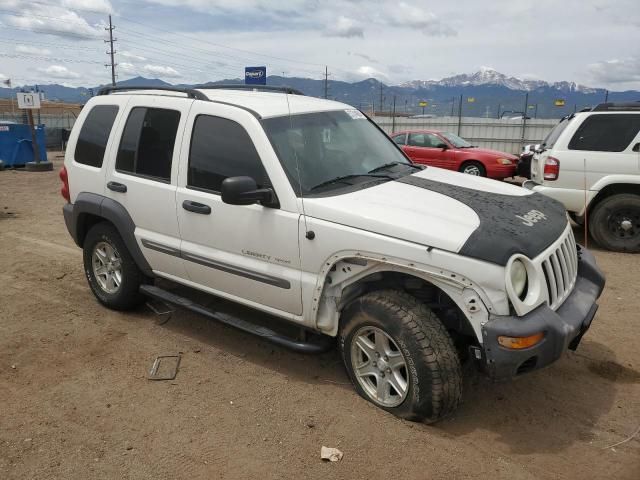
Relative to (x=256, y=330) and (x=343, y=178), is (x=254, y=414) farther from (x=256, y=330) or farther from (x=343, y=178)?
(x=343, y=178)

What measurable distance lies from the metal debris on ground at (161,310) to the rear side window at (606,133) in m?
5.91

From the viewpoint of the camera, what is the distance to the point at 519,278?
116 inches

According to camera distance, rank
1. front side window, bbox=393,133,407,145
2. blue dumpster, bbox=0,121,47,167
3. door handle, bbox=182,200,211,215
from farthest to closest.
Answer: blue dumpster, bbox=0,121,47,167 < front side window, bbox=393,133,407,145 < door handle, bbox=182,200,211,215

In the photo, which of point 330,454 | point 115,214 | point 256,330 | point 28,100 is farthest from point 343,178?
point 28,100

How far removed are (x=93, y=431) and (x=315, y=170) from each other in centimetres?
218

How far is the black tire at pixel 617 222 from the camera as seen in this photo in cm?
729

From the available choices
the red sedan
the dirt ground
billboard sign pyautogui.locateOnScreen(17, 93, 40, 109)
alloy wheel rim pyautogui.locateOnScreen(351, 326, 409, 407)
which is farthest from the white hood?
billboard sign pyautogui.locateOnScreen(17, 93, 40, 109)

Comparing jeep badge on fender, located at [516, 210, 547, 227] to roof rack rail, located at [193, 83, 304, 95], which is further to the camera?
roof rack rail, located at [193, 83, 304, 95]

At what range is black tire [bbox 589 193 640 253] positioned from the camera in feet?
23.9

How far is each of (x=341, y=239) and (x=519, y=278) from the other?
3.41 ft

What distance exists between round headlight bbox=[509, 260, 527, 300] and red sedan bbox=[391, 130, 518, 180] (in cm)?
1060

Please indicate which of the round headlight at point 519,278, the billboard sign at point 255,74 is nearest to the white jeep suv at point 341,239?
the round headlight at point 519,278

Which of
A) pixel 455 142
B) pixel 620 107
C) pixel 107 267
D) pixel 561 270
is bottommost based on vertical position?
pixel 107 267

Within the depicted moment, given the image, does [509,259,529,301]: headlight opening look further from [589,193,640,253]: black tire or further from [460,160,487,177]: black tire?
[460,160,487,177]: black tire
